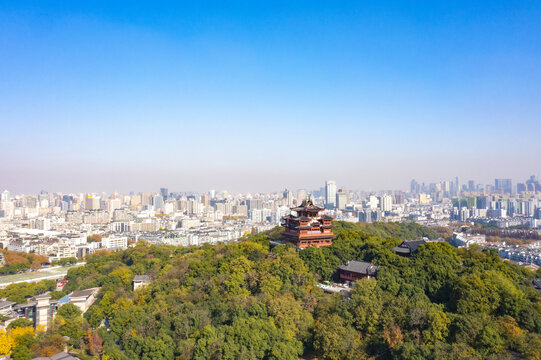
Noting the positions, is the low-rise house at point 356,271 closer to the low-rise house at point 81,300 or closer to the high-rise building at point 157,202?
the low-rise house at point 81,300

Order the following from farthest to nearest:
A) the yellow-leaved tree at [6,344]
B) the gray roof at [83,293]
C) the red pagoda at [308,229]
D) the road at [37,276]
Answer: the road at [37,276]
the gray roof at [83,293]
the red pagoda at [308,229]
the yellow-leaved tree at [6,344]

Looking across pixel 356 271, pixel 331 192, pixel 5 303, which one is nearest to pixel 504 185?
pixel 331 192

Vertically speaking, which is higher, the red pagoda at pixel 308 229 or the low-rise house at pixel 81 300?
the red pagoda at pixel 308 229

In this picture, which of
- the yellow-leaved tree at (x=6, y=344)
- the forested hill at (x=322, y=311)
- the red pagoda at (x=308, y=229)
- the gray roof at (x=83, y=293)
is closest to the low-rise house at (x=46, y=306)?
the gray roof at (x=83, y=293)

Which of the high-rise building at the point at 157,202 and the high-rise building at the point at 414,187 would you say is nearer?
the high-rise building at the point at 157,202

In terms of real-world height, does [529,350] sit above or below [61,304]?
above

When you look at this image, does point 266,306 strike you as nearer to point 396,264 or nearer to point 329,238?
point 396,264

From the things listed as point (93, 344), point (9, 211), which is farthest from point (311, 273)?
point (9, 211)

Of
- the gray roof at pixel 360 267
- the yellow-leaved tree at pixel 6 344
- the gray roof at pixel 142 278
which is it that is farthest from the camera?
the gray roof at pixel 142 278
